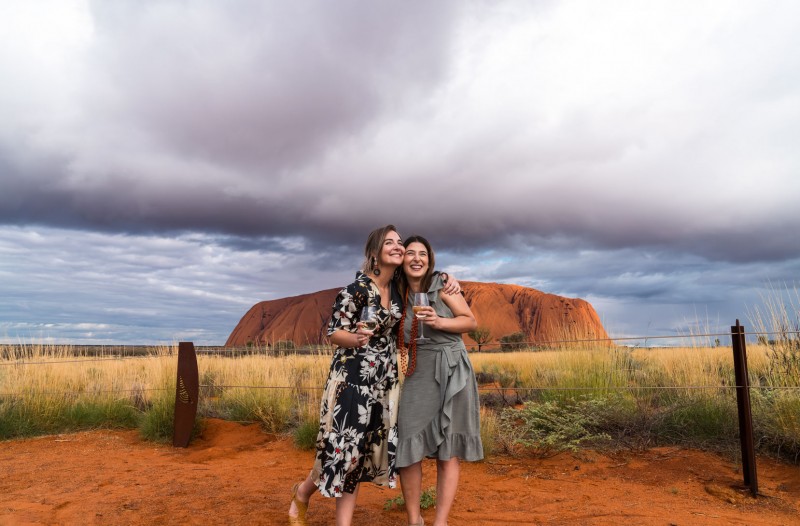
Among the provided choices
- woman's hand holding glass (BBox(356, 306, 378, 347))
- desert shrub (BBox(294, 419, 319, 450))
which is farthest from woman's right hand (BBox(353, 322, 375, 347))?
desert shrub (BBox(294, 419, 319, 450))

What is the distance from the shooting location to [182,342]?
7859 millimetres

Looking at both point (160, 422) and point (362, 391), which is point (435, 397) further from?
point (160, 422)

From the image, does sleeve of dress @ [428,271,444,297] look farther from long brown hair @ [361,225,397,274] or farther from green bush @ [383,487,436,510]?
green bush @ [383,487,436,510]

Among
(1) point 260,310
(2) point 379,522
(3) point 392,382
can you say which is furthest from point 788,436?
(1) point 260,310

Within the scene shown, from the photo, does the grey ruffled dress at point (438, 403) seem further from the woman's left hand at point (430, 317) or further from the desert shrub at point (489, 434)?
the desert shrub at point (489, 434)

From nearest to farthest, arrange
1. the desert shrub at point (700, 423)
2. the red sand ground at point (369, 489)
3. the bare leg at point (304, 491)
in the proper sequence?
1. the bare leg at point (304, 491)
2. the red sand ground at point (369, 489)
3. the desert shrub at point (700, 423)

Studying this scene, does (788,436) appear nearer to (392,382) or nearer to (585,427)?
(585,427)

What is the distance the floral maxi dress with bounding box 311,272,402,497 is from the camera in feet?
10.8

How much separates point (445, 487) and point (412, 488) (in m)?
0.21

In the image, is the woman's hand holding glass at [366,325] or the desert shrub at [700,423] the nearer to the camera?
the woman's hand holding glass at [366,325]

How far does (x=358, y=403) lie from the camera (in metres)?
3.30

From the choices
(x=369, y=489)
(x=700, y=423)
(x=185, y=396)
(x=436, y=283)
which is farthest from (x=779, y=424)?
(x=185, y=396)

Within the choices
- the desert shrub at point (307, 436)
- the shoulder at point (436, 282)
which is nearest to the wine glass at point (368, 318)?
the shoulder at point (436, 282)

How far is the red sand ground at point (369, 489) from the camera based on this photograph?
15.0ft
